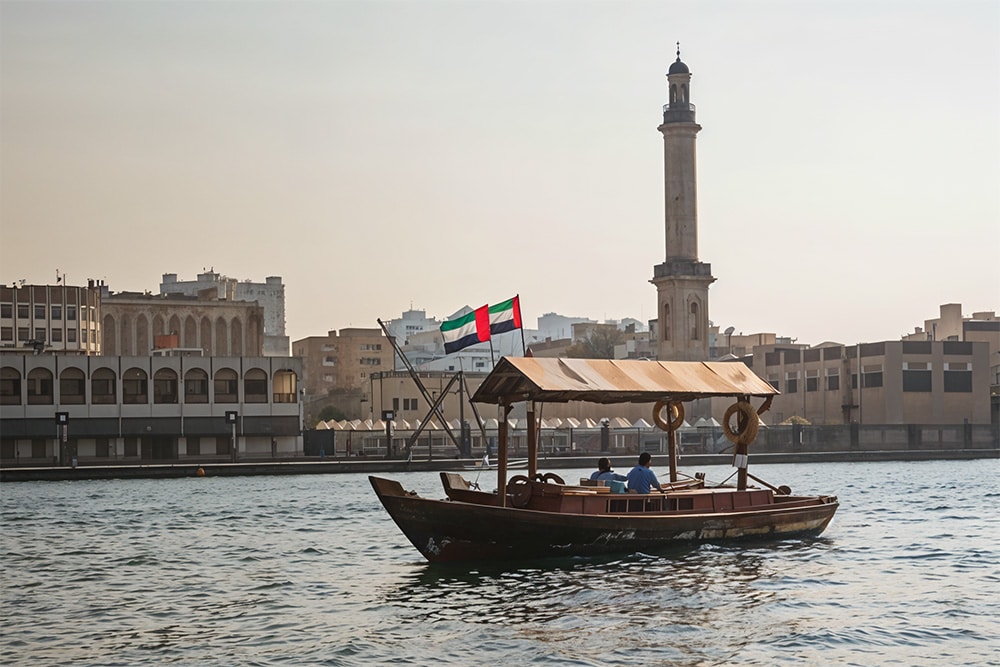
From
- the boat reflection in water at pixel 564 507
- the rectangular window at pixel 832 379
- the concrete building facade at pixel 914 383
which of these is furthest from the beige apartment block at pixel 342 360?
the boat reflection in water at pixel 564 507

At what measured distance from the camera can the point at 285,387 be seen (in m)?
98.6

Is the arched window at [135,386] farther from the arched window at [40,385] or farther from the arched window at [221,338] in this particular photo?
the arched window at [221,338]

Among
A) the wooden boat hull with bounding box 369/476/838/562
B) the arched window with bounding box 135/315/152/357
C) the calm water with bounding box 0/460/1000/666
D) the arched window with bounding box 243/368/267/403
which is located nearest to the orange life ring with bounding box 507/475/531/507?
the wooden boat hull with bounding box 369/476/838/562

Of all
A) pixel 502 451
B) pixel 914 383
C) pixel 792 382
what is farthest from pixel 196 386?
pixel 502 451

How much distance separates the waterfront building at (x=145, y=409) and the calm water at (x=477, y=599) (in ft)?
149

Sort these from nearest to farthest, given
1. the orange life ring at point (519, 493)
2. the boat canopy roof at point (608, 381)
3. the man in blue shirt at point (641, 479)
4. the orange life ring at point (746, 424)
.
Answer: the boat canopy roof at point (608, 381) < the orange life ring at point (519, 493) < the man in blue shirt at point (641, 479) < the orange life ring at point (746, 424)

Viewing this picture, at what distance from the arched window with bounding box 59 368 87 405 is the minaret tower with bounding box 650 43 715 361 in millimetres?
46564

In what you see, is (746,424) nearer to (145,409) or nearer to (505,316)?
(505,316)

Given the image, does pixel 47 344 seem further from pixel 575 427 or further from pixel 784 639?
pixel 784 639

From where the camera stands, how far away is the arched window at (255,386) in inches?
3782

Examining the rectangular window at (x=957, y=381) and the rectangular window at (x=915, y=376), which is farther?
the rectangular window at (x=957, y=381)

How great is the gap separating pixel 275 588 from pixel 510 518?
206 inches

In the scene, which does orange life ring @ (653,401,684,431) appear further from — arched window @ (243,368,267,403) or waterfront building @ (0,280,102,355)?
waterfront building @ (0,280,102,355)

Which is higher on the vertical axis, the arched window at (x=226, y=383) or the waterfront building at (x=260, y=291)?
the waterfront building at (x=260, y=291)
